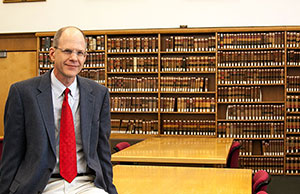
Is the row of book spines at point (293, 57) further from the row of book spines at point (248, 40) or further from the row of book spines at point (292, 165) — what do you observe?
the row of book spines at point (292, 165)

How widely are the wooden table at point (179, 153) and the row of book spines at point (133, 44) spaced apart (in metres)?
2.60

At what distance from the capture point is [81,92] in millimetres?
2246

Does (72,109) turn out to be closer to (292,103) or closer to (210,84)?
(210,84)

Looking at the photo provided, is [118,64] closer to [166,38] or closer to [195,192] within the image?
[166,38]

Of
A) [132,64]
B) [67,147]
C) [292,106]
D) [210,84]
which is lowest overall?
[292,106]

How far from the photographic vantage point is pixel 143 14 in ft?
26.7

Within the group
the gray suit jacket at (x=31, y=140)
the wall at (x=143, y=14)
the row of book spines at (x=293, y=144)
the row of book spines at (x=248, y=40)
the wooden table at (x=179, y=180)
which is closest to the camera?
the gray suit jacket at (x=31, y=140)

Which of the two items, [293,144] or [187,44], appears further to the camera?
[187,44]

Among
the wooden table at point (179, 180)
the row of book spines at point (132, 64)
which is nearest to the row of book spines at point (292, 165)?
the row of book spines at point (132, 64)

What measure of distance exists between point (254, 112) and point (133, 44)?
2.65 m

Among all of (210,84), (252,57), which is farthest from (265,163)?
(252,57)

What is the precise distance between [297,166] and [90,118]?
20.3 feet

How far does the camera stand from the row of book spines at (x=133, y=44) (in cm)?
790

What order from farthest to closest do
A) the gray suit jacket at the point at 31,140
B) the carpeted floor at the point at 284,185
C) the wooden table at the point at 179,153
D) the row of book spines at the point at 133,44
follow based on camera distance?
the row of book spines at the point at 133,44 → the carpeted floor at the point at 284,185 → the wooden table at the point at 179,153 → the gray suit jacket at the point at 31,140
